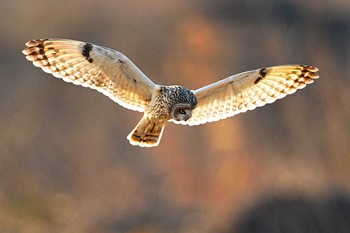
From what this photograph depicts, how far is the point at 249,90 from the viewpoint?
3.43 meters

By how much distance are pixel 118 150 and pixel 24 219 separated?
931 mm

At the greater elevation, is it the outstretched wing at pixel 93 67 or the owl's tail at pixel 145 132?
the outstretched wing at pixel 93 67

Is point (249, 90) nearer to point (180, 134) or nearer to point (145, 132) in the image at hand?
point (145, 132)

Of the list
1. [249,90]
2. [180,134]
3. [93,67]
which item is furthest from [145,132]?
[180,134]

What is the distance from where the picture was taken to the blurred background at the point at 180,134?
588cm

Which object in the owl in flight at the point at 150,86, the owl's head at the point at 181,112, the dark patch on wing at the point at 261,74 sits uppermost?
the dark patch on wing at the point at 261,74

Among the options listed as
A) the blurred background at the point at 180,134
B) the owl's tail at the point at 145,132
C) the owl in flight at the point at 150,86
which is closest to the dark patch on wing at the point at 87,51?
the owl in flight at the point at 150,86

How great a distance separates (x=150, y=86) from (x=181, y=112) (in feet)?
0.67

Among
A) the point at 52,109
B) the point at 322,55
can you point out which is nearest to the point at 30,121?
the point at 52,109

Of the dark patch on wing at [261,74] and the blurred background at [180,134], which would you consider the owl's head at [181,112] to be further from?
the blurred background at [180,134]

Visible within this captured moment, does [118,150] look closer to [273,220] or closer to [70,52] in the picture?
[273,220]

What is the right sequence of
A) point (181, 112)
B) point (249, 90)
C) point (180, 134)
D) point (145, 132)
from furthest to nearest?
point (180, 134)
point (249, 90)
point (145, 132)
point (181, 112)

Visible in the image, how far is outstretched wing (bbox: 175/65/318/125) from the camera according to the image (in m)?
3.36

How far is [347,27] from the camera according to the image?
6.18m
